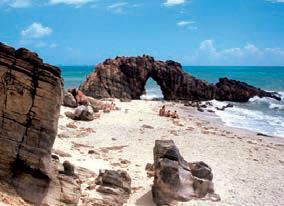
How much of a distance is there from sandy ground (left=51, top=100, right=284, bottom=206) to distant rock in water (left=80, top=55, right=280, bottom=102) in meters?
18.4

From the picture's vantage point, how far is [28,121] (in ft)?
45.0

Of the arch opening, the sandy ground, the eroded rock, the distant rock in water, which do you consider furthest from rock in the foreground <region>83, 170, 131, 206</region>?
the arch opening

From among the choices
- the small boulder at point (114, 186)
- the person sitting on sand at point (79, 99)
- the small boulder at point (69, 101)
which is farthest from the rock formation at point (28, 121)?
the person sitting on sand at point (79, 99)

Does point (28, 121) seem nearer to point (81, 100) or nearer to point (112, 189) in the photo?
point (112, 189)

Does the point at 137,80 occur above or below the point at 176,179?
above

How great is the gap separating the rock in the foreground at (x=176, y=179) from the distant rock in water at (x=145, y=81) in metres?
40.4

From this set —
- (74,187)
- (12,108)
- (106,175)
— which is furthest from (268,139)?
(12,108)

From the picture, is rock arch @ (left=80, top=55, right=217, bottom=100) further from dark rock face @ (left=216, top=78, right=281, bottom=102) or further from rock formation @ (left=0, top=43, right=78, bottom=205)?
rock formation @ (left=0, top=43, right=78, bottom=205)

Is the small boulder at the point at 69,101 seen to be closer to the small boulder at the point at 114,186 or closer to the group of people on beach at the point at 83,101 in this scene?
the group of people on beach at the point at 83,101

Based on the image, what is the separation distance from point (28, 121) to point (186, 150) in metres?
17.0

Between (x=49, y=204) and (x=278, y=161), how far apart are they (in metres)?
19.4

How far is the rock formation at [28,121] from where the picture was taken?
13.3 metres

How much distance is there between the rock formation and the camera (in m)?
13.3

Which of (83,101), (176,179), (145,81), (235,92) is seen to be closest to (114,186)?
(176,179)
